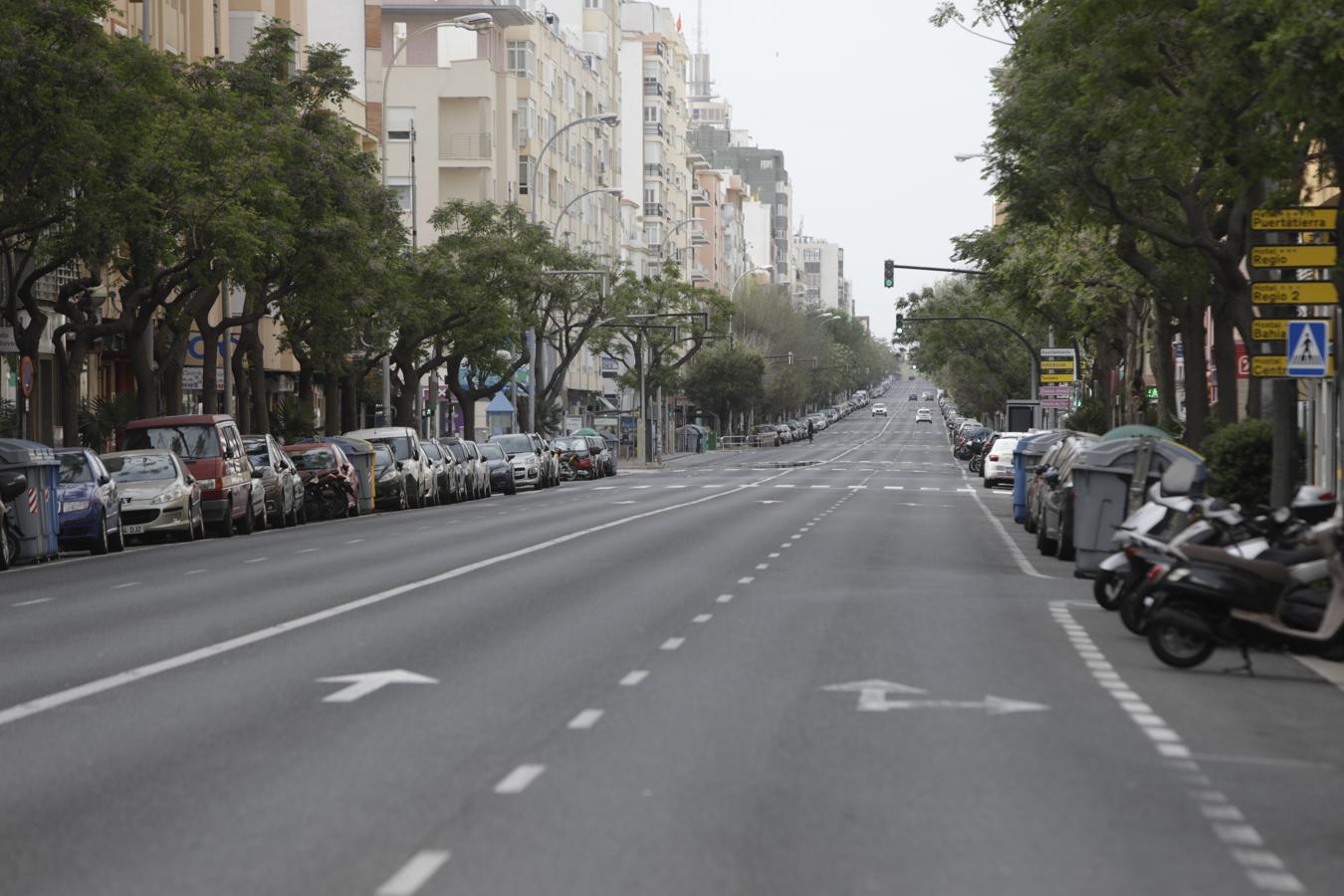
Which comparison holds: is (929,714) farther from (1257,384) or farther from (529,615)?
(1257,384)

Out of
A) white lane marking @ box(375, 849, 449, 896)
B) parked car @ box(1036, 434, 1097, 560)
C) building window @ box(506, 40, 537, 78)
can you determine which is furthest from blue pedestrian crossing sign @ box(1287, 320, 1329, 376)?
building window @ box(506, 40, 537, 78)

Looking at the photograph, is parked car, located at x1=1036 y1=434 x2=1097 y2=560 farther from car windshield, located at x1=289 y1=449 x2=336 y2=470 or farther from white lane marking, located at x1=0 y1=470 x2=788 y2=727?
car windshield, located at x1=289 y1=449 x2=336 y2=470

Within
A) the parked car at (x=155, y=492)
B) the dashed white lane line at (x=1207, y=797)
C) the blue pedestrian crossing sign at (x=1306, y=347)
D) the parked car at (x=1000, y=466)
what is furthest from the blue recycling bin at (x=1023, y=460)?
the dashed white lane line at (x=1207, y=797)

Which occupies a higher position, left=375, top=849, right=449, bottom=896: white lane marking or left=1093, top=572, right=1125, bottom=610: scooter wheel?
left=375, top=849, right=449, bottom=896: white lane marking

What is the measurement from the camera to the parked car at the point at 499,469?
58.2 metres

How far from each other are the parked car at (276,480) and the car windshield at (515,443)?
2394 cm

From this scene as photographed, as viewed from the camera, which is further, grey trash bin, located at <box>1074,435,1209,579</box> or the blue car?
the blue car

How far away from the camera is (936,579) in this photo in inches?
899

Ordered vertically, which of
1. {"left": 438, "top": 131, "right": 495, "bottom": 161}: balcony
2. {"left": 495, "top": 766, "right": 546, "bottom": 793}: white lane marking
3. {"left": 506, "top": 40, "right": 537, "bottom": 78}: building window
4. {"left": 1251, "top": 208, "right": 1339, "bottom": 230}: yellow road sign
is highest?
{"left": 506, "top": 40, "right": 537, "bottom": 78}: building window

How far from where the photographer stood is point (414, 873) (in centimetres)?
719

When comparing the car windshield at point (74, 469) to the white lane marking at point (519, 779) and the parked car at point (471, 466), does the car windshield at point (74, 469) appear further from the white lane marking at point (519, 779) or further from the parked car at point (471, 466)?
the parked car at point (471, 466)

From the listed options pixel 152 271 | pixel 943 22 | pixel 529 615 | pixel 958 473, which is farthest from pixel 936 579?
pixel 958 473

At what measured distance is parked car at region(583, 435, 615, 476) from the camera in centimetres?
7619

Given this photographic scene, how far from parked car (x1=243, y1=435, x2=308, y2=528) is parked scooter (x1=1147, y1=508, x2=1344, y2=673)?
24847mm
